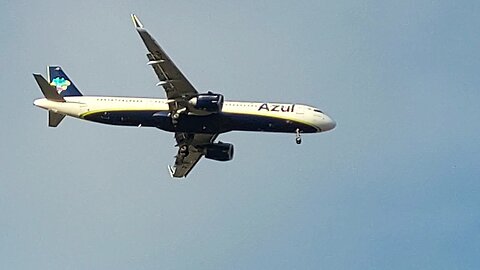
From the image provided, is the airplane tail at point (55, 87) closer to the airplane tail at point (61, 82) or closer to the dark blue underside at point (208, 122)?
the airplane tail at point (61, 82)

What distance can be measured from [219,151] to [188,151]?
3842 mm

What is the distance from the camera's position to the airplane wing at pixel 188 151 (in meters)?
124

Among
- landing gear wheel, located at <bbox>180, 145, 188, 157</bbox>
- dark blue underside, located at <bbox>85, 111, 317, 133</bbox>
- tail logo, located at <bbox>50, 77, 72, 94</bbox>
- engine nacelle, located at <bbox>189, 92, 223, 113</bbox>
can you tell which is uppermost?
tail logo, located at <bbox>50, 77, 72, 94</bbox>

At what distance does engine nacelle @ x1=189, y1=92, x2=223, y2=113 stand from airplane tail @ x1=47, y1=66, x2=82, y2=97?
16.4 metres

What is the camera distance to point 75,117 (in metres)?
119

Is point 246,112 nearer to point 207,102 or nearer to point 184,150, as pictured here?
point 207,102

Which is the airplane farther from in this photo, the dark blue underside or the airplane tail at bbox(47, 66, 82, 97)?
the airplane tail at bbox(47, 66, 82, 97)

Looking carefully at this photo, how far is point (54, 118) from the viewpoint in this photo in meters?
119

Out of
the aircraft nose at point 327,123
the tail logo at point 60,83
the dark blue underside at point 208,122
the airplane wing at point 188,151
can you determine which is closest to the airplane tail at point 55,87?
the tail logo at point 60,83

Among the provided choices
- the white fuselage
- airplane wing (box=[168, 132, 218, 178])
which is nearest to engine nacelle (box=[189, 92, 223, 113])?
the white fuselage

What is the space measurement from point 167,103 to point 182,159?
14278 millimetres

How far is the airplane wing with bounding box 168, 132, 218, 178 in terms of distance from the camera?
123688 millimetres

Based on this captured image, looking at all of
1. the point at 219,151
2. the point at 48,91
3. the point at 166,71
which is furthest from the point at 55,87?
the point at 219,151

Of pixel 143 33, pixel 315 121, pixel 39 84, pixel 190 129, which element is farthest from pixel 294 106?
pixel 39 84
